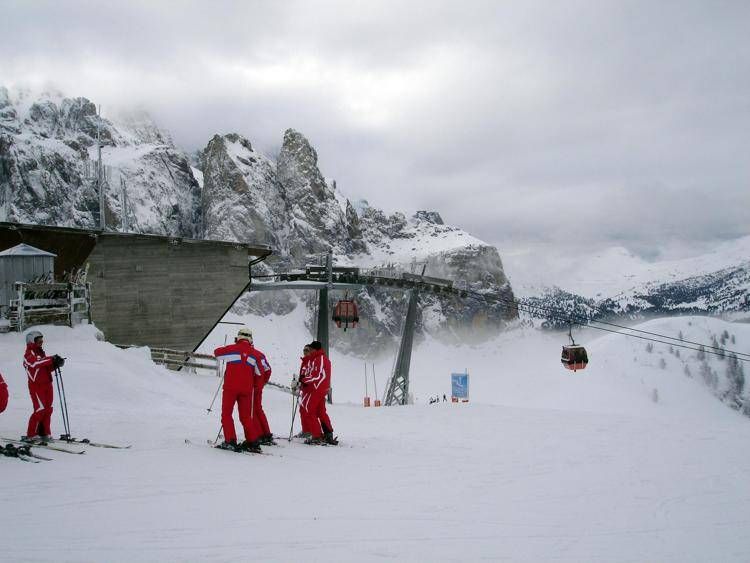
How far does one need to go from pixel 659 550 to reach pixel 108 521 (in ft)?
16.3

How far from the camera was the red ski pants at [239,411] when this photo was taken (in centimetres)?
835

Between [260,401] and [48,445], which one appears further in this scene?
[260,401]

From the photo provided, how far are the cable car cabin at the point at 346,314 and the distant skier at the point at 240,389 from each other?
→ 19.3 metres

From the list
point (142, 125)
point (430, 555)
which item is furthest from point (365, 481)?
point (142, 125)

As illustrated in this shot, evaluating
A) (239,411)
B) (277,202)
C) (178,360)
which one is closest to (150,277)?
(178,360)

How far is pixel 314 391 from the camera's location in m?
9.88

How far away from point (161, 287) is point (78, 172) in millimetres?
85248

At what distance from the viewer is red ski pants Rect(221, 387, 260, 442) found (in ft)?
27.4

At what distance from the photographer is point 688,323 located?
538ft

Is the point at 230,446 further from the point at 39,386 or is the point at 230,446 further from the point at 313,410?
the point at 39,386

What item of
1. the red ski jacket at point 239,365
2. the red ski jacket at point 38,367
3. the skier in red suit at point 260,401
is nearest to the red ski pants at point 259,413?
the skier in red suit at point 260,401

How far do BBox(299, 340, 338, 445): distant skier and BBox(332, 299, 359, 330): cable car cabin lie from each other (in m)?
17.9

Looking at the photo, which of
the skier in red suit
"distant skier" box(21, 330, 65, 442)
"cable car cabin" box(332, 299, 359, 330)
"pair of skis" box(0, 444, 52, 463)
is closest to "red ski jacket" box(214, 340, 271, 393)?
the skier in red suit

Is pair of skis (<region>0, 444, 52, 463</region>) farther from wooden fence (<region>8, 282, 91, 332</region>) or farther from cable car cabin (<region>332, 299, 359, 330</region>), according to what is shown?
cable car cabin (<region>332, 299, 359, 330</region>)
